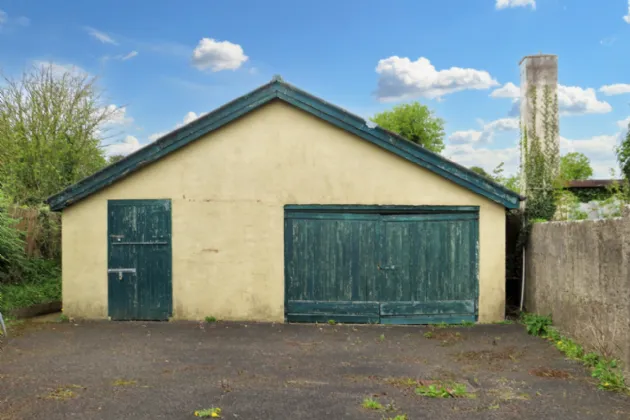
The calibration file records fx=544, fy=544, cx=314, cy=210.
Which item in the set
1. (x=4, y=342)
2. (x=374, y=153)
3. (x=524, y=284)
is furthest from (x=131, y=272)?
(x=524, y=284)

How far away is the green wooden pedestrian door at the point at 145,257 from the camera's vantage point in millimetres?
10398

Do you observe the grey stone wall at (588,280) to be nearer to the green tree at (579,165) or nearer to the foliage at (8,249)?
the foliage at (8,249)

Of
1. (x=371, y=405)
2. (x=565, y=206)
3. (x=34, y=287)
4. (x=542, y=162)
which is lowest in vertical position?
(x=371, y=405)

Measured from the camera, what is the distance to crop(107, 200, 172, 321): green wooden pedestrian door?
10.4 metres

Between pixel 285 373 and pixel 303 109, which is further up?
pixel 303 109

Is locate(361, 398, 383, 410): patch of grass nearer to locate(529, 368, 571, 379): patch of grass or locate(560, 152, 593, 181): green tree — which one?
locate(529, 368, 571, 379): patch of grass

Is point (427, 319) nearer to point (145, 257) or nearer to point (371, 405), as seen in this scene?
point (371, 405)

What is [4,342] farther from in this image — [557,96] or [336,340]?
[557,96]

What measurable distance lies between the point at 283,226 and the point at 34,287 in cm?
617

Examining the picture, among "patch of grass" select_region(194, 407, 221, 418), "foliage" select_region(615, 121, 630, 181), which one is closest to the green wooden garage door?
"patch of grass" select_region(194, 407, 221, 418)

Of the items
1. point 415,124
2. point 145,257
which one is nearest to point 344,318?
point 145,257

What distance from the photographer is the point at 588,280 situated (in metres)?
7.51

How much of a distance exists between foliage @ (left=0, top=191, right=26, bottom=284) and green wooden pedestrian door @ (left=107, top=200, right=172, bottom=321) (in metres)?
3.14

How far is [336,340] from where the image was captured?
353 inches
